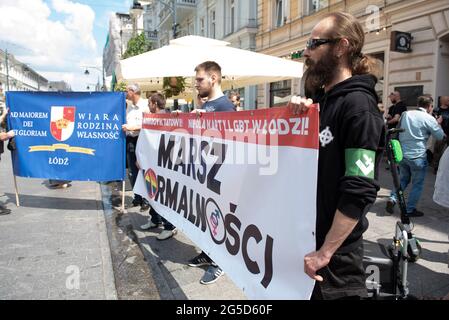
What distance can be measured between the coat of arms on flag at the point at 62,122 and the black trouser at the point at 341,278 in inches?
196

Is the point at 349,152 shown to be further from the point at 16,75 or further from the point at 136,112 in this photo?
the point at 16,75

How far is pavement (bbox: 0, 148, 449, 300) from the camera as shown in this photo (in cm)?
307

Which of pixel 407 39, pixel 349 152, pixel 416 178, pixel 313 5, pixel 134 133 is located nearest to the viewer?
pixel 349 152

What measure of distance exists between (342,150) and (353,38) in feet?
1.77

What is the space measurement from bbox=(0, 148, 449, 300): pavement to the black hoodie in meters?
1.69

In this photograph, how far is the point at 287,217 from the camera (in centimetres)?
178

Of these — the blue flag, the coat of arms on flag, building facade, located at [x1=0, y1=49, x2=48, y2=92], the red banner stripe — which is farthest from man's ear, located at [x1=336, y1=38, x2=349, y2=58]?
building facade, located at [x1=0, y1=49, x2=48, y2=92]

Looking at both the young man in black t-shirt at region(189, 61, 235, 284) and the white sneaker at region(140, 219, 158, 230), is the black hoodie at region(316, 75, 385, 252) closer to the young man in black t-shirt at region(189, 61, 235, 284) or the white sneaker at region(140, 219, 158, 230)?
the young man in black t-shirt at region(189, 61, 235, 284)

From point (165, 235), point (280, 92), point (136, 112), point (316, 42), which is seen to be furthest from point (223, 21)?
point (316, 42)

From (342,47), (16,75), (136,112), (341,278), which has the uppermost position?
(16,75)

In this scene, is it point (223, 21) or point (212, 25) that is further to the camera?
point (212, 25)

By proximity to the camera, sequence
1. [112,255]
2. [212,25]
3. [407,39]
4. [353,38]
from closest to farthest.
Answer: [353,38] < [112,255] < [407,39] < [212,25]

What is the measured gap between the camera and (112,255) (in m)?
3.90

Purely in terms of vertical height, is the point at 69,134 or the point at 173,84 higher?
the point at 173,84
